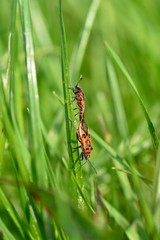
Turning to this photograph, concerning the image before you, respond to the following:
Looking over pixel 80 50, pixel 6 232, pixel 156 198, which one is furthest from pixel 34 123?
pixel 80 50

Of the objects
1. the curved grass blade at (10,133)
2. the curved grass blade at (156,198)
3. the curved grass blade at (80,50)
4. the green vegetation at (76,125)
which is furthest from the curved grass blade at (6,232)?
the curved grass blade at (80,50)

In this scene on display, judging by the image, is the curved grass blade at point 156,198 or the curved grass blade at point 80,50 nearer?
the curved grass blade at point 156,198

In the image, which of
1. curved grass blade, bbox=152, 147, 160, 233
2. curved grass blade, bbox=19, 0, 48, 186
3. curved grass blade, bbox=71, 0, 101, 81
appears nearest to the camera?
curved grass blade, bbox=152, 147, 160, 233

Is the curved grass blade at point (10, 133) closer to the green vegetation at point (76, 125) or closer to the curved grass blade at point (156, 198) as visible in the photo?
the green vegetation at point (76, 125)

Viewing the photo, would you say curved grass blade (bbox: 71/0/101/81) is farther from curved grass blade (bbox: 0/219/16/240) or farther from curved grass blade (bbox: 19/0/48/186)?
curved grass blade (bbox: 0/219/16/240)

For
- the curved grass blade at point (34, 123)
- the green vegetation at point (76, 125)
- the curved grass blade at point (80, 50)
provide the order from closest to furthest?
the green vegetation at point (76, 125) < the curved grass blade at point (34, 123) < the curved grass blade at point (80, 50)

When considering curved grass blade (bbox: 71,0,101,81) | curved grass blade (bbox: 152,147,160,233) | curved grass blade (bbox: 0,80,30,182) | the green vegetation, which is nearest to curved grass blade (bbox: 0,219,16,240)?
the green vegetation

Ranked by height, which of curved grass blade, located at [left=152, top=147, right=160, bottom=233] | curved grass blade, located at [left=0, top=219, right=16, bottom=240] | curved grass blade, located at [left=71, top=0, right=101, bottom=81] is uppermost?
curved grass blade, located at [left=71, top=0, right=101, bottom=81]

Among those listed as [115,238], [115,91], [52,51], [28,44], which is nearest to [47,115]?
[52,51]

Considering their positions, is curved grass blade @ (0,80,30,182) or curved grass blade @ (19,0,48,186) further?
curved grass blade @ (19,0,48,186)
